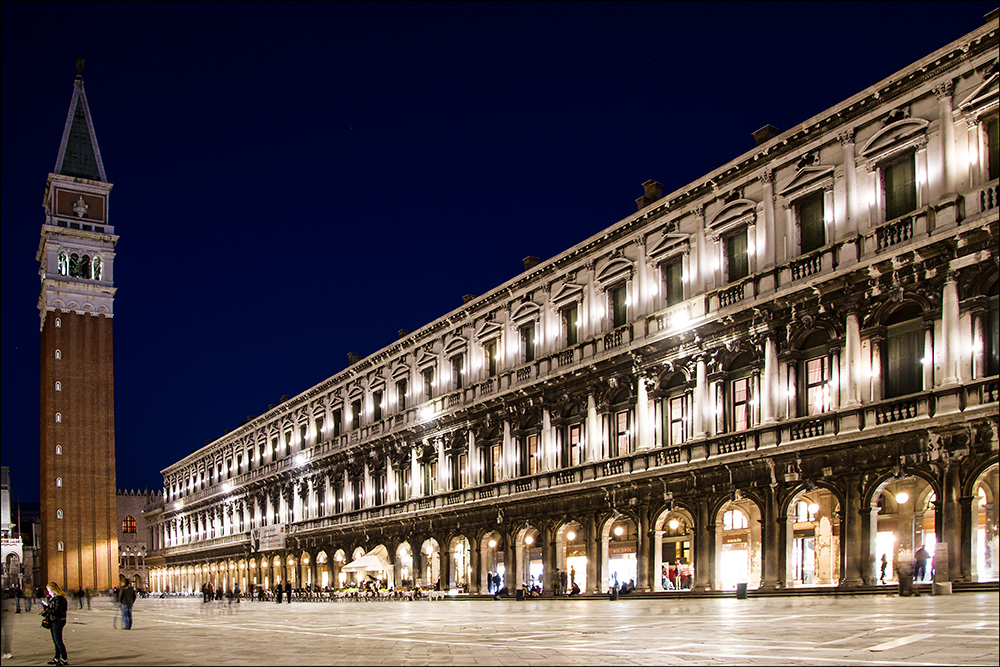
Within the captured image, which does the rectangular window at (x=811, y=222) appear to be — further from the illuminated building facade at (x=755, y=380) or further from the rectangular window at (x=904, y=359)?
the rectangular window at (x=904, y=359)

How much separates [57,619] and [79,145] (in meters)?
89.8

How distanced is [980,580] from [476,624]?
478 inches

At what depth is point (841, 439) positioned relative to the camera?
28125 millimetres

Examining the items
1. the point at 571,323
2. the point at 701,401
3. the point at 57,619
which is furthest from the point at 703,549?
the point at 57,619

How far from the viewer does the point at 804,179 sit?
31078 millimetres

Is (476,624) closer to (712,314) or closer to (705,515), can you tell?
(705,515)

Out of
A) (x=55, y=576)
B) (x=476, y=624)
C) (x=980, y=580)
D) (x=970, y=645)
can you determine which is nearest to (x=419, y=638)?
(x=476, y=624)

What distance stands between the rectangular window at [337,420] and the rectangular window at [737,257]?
36.0 m

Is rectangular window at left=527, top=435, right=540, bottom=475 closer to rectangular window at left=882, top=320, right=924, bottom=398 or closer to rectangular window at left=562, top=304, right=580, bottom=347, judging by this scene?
rectangular window at left=562, top=304, right=580, bottom=347

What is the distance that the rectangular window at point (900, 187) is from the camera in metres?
27.9

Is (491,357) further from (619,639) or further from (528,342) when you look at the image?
(619,639)

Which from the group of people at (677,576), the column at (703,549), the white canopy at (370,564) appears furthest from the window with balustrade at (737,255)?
the white canopy at (370,564)

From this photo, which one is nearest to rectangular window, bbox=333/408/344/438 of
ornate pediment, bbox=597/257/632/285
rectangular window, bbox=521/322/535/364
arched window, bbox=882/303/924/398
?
rectangular window, bbox=521/322/535/364

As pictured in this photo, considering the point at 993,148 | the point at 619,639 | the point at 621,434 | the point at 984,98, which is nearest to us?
the point at 619,639
